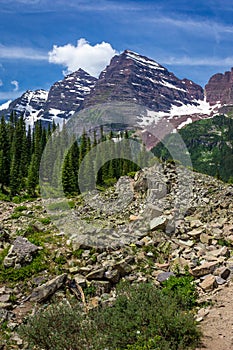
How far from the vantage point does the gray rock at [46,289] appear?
44.7 ft

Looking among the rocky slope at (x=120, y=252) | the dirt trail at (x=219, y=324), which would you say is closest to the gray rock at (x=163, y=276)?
the rocky slope at (x=120, y=252)

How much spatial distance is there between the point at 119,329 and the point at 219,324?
3.41 meters

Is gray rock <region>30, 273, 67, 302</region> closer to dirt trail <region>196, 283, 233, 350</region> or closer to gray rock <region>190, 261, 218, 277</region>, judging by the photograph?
gray rock <region>190, 261, 218, 277</region>

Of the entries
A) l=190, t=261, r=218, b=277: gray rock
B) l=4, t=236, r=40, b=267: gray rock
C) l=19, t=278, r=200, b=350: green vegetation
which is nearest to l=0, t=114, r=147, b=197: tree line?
l=4, t=236, r=40, b=267: gray rock

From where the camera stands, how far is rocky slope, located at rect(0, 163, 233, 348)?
1391 centimetres

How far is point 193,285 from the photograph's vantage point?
1366 centimetres

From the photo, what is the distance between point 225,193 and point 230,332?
16.7m

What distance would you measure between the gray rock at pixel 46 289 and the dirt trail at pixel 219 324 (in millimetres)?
6150

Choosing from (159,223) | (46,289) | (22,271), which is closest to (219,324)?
(46,289)

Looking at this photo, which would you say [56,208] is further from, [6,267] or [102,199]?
[6,267]

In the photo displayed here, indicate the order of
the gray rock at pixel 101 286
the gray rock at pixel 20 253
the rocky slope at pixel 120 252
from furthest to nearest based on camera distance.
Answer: the gray rock at pixel 20 253
the gray rock at pixel 101 286
the rocky slope at pixel 120 252

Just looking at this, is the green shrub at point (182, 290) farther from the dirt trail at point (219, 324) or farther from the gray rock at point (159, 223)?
the gray rock at point (159, 223)

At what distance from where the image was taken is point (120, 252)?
56.4 feet

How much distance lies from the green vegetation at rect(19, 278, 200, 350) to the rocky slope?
1.77 meters
